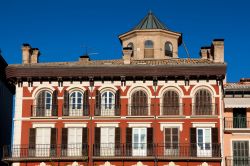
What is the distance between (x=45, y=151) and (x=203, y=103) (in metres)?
12.6

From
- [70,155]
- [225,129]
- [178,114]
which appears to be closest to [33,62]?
[70,155]

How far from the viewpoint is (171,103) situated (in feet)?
168

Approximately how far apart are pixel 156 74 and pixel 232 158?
8783 mm

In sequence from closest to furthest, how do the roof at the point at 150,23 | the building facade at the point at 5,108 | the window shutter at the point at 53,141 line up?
the window shutter at the point at 53,141, the building facade at the point at 5,108, the roof at the point at 150,23

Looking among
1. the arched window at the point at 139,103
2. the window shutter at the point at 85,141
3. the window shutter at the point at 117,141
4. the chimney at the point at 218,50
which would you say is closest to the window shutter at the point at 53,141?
the window shutter at the point at 85,141

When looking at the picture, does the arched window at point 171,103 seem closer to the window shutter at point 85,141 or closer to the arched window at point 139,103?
the arched window at point 139,103

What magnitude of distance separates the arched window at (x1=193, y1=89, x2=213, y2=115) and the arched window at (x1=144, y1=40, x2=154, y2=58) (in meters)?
10.0

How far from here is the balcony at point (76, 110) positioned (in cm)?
5119

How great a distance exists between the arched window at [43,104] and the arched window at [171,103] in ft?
29.2

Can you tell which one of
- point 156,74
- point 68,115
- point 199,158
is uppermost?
point 156,74

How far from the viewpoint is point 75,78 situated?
2035 inches

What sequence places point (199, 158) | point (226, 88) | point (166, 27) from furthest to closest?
point (166, 27), point (226, 88), point (199, 158)

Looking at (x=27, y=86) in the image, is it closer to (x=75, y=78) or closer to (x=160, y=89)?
(x=75, y=78)

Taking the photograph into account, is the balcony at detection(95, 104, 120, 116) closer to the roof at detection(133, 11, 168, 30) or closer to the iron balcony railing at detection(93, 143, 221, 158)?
the iron balcony railing at detection(93, 143, 221, 158)
